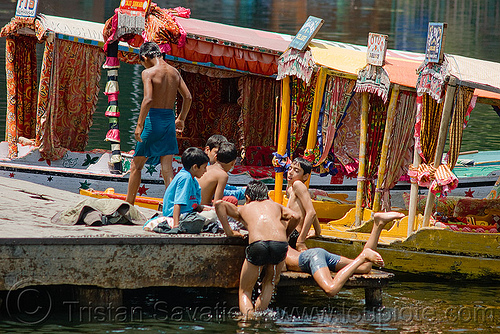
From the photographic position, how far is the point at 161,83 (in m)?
9.13

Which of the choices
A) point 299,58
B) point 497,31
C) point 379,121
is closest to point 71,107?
point 299,58

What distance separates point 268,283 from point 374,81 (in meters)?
3.04

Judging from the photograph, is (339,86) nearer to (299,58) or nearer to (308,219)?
(299,58)

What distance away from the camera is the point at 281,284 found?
7699mm

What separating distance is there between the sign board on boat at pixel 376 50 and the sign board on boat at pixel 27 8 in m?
5.35

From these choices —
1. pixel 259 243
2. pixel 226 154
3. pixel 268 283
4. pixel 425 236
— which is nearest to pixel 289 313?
pixel 268 283

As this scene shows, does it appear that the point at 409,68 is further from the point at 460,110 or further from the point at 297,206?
the point at 297,206

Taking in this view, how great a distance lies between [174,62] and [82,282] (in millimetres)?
6146

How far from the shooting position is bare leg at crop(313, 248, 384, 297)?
7.52m

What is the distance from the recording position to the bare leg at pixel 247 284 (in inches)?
295

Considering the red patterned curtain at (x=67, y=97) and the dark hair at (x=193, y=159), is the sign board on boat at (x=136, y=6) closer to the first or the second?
the red patterned curtain at (x=67, y=97)

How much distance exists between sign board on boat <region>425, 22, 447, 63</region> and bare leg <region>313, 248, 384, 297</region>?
2283 millimetres

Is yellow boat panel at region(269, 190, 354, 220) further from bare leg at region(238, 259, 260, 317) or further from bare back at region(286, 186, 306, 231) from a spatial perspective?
bare leg at region(238, 259, 260, 317)

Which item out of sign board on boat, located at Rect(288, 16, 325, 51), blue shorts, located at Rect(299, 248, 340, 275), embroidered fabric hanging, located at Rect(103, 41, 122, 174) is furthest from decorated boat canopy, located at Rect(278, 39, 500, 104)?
embroidered fabric hanging, located at Rect(103, 41, 122, 174)
